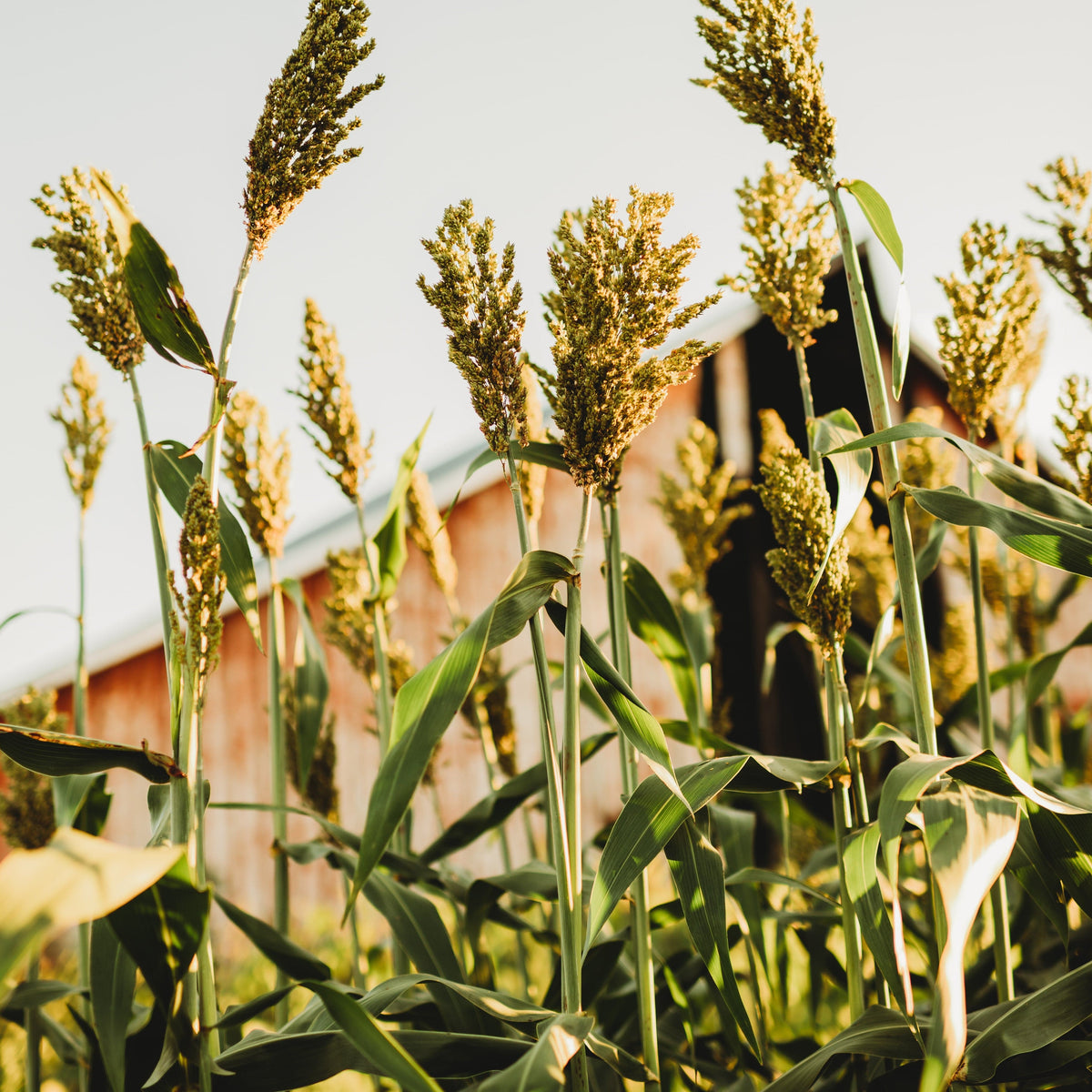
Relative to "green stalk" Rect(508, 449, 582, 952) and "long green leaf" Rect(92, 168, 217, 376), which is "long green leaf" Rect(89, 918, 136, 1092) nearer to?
"green stalk" Rect(508, 449, 582, 952)

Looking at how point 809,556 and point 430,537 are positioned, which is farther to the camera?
point 430,537

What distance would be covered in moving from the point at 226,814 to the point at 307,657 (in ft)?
11.7

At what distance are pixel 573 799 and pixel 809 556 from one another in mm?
479

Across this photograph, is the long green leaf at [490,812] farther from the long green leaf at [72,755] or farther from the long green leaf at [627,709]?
the long green leaf at [72,755]

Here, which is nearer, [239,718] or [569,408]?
[569,408]

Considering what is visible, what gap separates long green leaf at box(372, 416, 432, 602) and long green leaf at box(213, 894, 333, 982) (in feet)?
1.90

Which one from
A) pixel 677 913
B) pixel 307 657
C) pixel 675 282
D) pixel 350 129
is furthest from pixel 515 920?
pixel 350 129

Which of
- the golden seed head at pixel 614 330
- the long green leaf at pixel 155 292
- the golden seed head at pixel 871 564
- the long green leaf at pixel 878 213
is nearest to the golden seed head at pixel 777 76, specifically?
the long green leaf at pixel 878 213

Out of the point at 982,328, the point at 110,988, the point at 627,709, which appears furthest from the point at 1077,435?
the point at 110,988

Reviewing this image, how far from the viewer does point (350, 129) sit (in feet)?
3.27

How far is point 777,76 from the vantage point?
1.08 meters

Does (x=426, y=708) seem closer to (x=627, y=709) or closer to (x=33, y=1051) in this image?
(x=627, y=709)

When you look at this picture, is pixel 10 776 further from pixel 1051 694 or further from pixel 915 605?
pixel 1051 694

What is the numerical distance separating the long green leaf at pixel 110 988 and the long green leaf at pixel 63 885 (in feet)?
1.23
